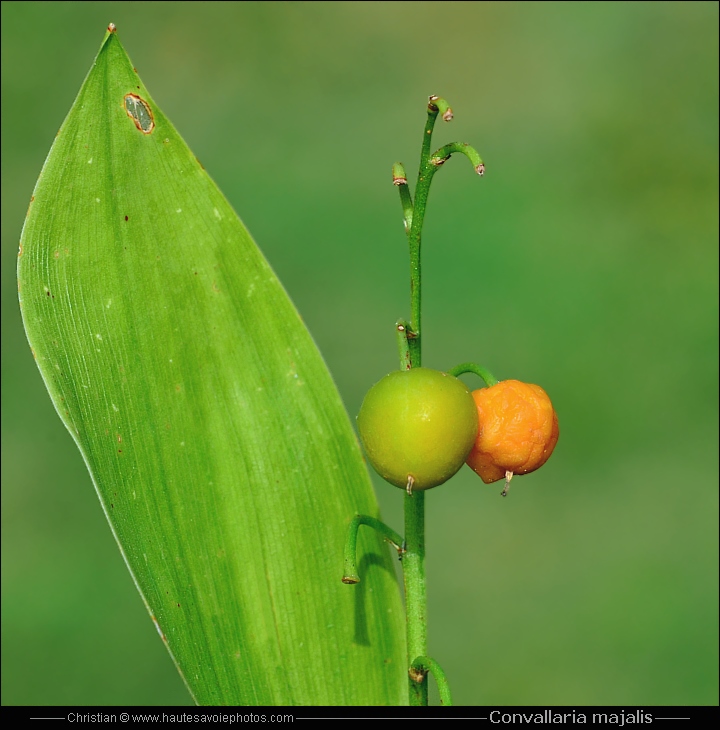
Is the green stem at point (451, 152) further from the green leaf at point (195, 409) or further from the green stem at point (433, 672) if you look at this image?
the green stem at point (433, 672)

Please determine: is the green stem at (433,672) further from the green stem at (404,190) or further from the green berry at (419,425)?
the green stem at (404,190)

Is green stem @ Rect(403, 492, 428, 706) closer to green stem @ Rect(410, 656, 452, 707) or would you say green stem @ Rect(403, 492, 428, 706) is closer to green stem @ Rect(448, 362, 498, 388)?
green stem @ Rect(410, 656, 452, 707)

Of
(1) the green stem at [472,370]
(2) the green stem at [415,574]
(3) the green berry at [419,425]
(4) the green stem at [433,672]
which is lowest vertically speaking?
(4) the green stem at [433,672]

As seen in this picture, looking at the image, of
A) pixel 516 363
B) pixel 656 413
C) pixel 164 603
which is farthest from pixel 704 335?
pixel 164 603

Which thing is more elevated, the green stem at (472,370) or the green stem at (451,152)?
the green stem at (451,152)

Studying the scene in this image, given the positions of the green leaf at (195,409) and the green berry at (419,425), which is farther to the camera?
the green leaf at (195,409)

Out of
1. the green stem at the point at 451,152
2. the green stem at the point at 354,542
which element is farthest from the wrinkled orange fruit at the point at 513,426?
the green stem at the point at 451,152

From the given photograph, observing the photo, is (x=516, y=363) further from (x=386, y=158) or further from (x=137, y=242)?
(x=137, y=242)
